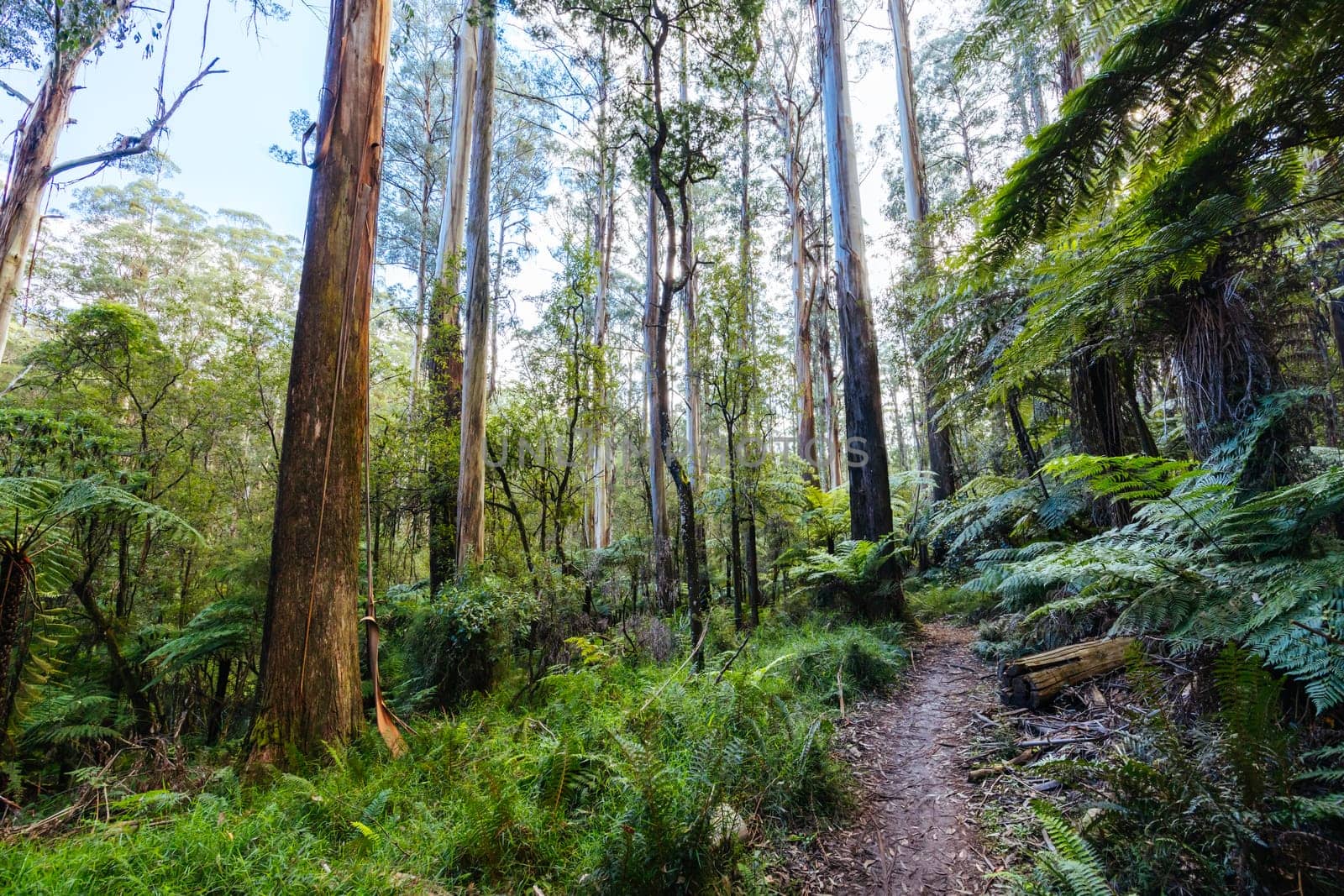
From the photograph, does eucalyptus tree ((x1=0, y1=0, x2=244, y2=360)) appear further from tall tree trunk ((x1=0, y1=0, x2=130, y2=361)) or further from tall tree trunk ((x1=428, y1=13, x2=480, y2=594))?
tall tree trunk ((x1=428, y1=13, x2=480, y2=594))

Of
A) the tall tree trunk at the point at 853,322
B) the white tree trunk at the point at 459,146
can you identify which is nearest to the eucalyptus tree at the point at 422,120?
the white tree trunk at the point at 459,146

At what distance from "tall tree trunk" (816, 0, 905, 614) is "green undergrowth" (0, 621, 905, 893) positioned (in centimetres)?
298

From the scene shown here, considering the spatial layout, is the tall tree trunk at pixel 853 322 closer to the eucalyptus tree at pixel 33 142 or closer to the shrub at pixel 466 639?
the shrub at pixel 466 639

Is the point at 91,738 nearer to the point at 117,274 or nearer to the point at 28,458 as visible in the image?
the point at 28,458

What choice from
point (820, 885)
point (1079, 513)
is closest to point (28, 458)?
point (820, 885)

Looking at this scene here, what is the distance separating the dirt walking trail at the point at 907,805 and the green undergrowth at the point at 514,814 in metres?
0.17

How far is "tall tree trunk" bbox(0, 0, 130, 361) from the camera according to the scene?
7168 millimetres

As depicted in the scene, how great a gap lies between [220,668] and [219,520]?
3.94 m

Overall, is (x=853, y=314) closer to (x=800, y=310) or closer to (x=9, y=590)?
(x=9, y=590)

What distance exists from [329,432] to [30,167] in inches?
338

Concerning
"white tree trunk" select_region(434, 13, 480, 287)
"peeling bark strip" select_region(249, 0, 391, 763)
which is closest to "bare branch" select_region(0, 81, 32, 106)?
"white tree trunk" select_region(434, 13, 480, 287)

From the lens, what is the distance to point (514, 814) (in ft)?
6.53

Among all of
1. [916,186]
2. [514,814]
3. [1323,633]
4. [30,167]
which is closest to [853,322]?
[1323,633]

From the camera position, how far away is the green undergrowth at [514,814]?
1674 mm
